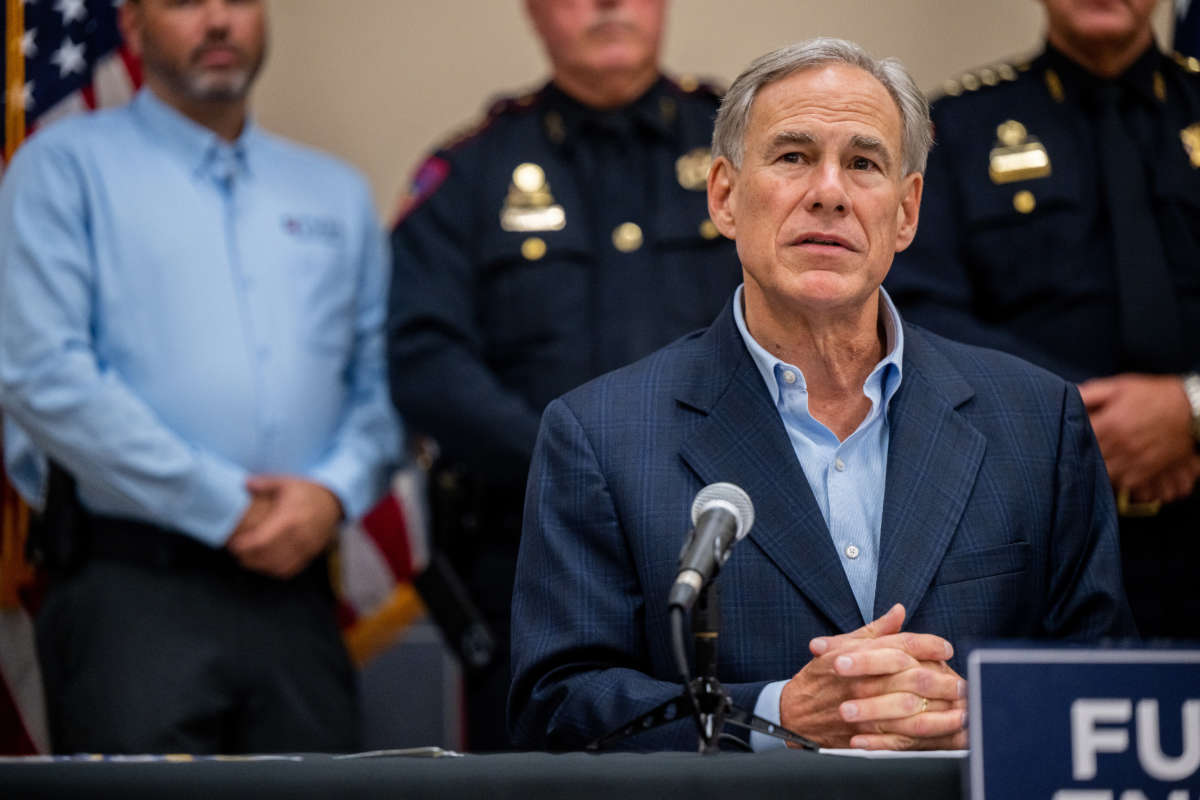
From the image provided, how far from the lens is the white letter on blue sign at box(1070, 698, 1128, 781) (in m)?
1.56

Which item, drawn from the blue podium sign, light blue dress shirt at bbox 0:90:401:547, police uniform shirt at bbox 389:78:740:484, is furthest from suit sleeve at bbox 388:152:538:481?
the blue podium sign

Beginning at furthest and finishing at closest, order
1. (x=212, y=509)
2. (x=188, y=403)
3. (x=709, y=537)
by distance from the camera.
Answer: (x=188, y=403), (x=212, y=509), (x=709, y=537)

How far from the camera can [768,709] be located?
213 cm

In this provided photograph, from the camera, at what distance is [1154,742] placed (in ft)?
5.14

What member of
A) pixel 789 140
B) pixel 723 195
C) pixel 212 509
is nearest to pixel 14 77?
pixel 212 509

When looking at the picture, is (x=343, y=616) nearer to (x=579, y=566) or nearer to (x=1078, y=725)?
(x=579, y=566)

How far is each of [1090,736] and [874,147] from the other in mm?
1149

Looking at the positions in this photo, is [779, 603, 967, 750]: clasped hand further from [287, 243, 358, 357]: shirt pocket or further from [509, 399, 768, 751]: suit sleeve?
[287, 243, 358, 357]: shirt pocket

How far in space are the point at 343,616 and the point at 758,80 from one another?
2503mm

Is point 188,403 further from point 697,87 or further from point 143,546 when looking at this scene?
point 697,87

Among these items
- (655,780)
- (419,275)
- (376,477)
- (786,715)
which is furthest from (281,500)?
(655,780)

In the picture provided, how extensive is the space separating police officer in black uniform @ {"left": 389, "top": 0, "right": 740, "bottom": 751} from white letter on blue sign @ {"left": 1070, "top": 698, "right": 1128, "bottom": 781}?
193 cm

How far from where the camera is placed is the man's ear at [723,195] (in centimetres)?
258

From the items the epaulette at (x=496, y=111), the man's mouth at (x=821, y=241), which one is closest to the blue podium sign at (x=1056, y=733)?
the man's mouth at (x=821, y=241)
